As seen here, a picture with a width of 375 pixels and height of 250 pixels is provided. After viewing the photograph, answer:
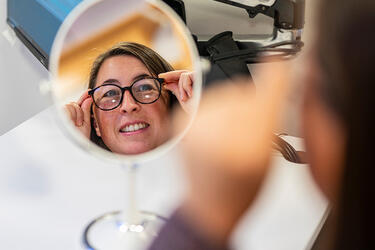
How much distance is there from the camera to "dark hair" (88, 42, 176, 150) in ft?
1.65

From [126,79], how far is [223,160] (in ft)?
0.46

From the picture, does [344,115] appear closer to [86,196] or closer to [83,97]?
[83,97]

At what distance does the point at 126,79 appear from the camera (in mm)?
512

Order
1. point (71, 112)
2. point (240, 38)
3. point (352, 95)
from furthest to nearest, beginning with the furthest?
point (240, 38)
point (71, 112)
point (352, 95)

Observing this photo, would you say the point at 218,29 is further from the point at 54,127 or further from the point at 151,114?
the point at 151,114

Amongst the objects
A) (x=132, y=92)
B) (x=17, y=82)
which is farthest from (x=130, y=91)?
(x=17, y=82)

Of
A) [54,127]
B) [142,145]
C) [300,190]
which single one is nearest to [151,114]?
[142,145]

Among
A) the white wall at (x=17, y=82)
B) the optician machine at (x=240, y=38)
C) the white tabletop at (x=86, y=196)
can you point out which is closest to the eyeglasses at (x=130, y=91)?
the white tabletop at (x=86, y=196)

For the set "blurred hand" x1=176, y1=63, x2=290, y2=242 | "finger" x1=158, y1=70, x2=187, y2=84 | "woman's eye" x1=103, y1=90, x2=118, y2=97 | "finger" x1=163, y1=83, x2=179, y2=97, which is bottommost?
"blurred hand" x1=176, y1=63, x2=290, y2=242

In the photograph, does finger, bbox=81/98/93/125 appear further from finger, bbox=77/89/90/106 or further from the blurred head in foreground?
the blurred head in foreground

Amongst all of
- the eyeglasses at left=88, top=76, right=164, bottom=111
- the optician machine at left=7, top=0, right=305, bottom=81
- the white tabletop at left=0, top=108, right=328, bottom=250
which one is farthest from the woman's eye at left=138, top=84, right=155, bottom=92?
the optician machine at left=7, top=0, right=305, bottom=81

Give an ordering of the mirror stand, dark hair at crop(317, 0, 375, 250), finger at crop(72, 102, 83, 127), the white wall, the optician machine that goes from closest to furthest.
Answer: dark hair at crop(317, 0, 375, 250), finger at crop(72, 102, 83, 127), the mirror stand, the optician machine, the white wall

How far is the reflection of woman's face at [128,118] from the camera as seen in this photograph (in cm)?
50

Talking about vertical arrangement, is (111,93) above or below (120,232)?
above
